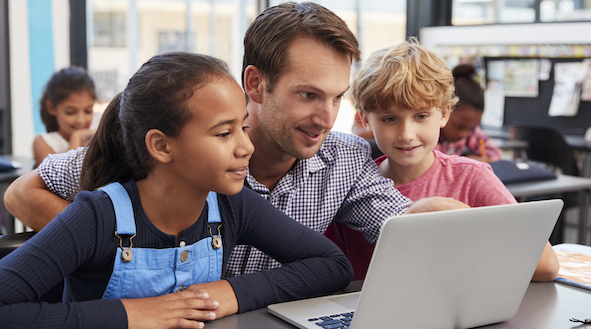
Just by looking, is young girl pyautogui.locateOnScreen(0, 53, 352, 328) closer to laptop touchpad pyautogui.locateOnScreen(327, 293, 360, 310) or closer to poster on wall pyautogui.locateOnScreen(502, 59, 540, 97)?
laptop touchpad pyautogui.locateOnScreen(327, 293, 360, 310)

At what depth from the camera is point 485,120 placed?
491cm

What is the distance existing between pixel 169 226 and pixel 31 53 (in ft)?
11.0

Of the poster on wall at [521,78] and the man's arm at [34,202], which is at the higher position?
the poster on wall at [521,78]

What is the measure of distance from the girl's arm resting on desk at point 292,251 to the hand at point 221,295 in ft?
0.20

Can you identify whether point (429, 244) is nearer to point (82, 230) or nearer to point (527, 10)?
point (82, 230)

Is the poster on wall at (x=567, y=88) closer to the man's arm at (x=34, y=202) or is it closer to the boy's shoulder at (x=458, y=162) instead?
the boy's shoulder at (x=458, y=162)

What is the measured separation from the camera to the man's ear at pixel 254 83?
1.32 meters

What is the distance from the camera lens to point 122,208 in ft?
3.02

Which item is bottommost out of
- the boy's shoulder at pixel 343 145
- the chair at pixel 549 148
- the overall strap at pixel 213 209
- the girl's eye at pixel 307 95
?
the chair at pixel 549 148

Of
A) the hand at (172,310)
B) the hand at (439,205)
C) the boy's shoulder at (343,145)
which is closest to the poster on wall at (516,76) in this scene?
the boy's shoulder at (343,145)

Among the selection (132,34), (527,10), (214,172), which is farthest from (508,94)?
(214,172)

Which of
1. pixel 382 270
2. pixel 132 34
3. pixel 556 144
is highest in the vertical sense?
pixel 132 34

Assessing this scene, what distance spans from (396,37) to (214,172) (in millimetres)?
4942

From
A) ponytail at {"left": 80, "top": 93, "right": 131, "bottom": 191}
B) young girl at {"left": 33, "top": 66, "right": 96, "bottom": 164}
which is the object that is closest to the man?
ponytail at {"left": 80, "top": 93, "right": 131, "bottom": 191}
